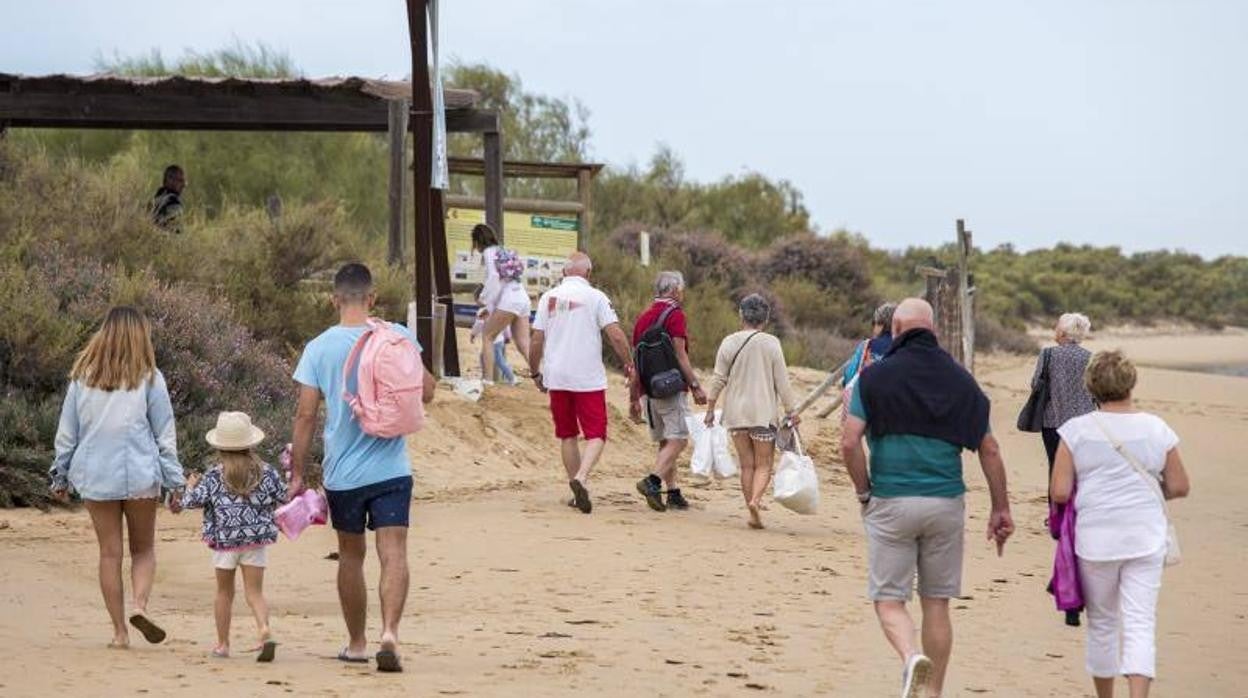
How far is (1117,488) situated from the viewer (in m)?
8.91

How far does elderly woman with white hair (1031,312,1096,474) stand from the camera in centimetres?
1453

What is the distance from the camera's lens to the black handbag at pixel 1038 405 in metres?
14.7

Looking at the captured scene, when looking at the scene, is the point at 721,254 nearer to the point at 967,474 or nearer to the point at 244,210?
the point at 244,210

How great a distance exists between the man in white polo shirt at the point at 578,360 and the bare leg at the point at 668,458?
2.17 ft

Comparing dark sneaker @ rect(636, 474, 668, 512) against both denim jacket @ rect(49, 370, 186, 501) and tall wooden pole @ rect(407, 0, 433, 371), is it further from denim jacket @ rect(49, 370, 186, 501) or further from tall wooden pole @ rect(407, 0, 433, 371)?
denim jacket @ rect(49, 370, 186, 501)

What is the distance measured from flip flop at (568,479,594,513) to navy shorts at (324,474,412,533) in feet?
20.9

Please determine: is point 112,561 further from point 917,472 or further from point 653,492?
point 653,492

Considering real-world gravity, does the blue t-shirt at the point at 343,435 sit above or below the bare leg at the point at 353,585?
above

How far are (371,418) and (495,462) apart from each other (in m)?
9.38

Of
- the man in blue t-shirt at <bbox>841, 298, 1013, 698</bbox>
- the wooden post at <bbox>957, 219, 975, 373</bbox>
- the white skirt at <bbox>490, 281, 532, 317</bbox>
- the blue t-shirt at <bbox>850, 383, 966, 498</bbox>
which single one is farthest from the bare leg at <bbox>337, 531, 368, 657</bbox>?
the wooden post at <bbox>957, 219, 975, 373</bbox>

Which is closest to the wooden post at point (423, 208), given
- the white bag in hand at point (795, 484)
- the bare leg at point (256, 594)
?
the white bag in hand at point (795, 484)

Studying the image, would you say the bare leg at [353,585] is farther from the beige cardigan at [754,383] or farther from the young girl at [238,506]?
the beige cardigan at [754,383]

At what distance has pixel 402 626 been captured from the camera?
37.0 feet

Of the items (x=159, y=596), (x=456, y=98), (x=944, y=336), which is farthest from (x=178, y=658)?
(x=944, y=336)
